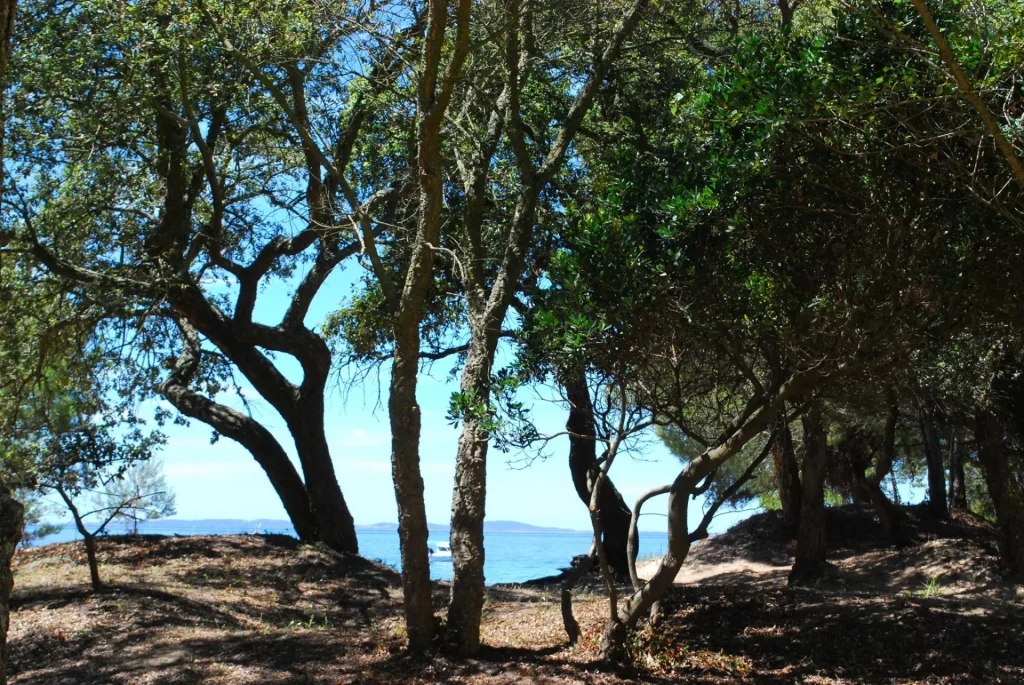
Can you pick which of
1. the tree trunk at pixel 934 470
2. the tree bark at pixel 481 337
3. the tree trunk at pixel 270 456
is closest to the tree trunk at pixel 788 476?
the tree trunk at pixel 934 470

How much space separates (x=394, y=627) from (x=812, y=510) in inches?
233

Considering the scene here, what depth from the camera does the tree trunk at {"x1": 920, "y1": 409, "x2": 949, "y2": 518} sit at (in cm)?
1644

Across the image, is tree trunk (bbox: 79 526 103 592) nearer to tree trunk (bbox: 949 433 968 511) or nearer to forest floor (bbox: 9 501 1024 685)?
forest floor (bbox: 9 501 1024 685)

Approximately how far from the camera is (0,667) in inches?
111

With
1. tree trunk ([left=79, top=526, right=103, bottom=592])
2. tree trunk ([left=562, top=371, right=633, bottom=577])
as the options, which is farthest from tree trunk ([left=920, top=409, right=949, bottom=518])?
tree trunk ([left=79, top=526, right=103, bottom=592])

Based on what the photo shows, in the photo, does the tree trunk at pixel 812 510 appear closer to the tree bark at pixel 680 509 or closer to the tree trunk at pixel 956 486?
the tree bark at pixel 680 509

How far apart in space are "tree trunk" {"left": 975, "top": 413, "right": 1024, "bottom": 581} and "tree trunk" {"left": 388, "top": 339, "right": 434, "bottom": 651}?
328 inches

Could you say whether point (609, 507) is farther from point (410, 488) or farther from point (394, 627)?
point (410, 488)

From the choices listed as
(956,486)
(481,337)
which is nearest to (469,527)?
(481,337)

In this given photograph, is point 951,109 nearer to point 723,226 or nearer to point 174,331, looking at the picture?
point 723,226

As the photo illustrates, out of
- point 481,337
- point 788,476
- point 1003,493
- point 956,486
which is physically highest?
Result: point 481,337

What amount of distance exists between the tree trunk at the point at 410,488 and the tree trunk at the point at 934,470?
38.5 ft

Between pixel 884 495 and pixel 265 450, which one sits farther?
pixel 884 495

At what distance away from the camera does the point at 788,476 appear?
1576cm
